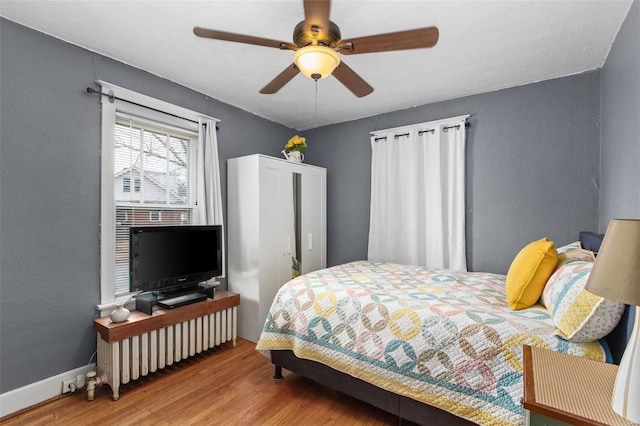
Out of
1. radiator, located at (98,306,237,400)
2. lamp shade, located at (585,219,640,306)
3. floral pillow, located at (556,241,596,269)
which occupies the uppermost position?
lamp shade, located at (585,219,640,306)

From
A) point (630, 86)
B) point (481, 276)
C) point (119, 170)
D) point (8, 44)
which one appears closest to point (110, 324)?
point (119, 170)

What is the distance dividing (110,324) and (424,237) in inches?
121

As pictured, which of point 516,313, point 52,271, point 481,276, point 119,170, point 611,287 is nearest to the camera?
point 611,287

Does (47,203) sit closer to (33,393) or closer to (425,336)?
(33,393)

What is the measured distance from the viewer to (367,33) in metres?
2.16

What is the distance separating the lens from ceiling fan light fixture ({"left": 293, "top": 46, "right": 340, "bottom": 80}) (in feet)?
5.42

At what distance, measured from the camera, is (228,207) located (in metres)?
3.53

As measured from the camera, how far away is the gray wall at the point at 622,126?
1.77 m

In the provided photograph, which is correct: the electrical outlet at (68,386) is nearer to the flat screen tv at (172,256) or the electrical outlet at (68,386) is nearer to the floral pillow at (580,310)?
the flat screen tv at (172,256)

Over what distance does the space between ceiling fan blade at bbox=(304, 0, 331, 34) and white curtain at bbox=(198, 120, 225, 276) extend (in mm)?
2003

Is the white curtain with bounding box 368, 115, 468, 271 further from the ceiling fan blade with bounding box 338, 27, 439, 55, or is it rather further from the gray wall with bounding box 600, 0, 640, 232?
the ceiling fan blade with bounding box 338, 27, 439, 55

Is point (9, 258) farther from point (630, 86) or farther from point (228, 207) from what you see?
point (630, 86)

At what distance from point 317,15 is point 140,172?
7.02 feet

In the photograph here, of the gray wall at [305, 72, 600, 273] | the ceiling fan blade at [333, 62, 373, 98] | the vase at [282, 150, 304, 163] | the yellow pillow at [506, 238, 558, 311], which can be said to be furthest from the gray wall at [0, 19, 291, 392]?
the gray wall at [305, 72, 600, 273]
